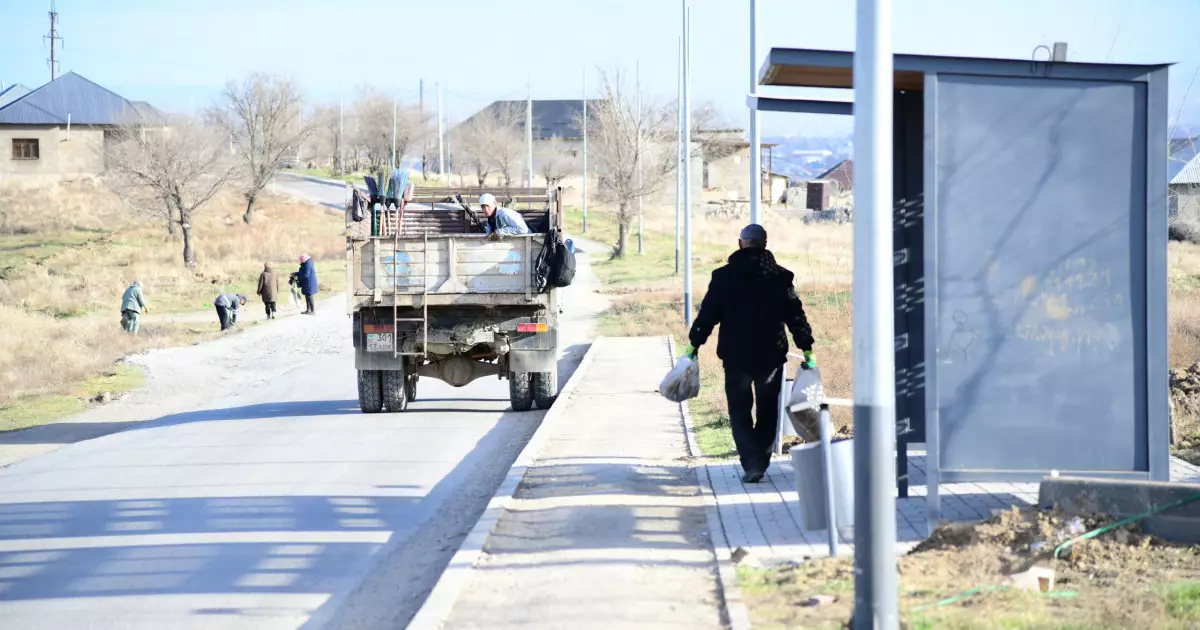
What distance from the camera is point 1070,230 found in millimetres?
7562

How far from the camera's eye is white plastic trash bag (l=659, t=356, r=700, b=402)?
9.38 m

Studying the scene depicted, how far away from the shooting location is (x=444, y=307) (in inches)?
600

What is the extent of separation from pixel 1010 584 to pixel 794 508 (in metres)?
2.55

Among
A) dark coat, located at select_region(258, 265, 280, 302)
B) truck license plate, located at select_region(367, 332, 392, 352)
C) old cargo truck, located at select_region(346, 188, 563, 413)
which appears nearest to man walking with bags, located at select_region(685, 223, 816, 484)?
old cargo truck, located at select_region(346, 188, 563, 413)

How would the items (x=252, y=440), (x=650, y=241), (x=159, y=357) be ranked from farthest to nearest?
1. (x=650, y=241)
2. (x=159, y=357)
3. (x=252, y=440)

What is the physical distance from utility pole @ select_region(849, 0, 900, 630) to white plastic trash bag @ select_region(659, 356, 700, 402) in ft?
12.6

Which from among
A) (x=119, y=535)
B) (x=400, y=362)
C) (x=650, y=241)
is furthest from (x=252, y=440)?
(x=650, y=241)

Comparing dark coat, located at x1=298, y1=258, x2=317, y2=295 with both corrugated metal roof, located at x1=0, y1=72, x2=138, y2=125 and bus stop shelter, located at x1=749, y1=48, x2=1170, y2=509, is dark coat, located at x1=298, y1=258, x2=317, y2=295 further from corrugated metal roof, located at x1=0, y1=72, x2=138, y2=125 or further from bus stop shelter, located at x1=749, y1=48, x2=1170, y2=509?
corrugated metal roof, located at x1=0, y1=72, x2=138, y2=125

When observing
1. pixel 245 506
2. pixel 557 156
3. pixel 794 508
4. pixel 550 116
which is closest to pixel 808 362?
pixel 794 508

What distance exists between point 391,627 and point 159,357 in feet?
62.5

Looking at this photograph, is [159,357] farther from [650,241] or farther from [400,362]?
[650,241]

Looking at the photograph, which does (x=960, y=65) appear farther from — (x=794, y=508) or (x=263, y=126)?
(x=263, y=126)

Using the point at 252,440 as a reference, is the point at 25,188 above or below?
above

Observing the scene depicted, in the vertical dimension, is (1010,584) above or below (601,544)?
above
